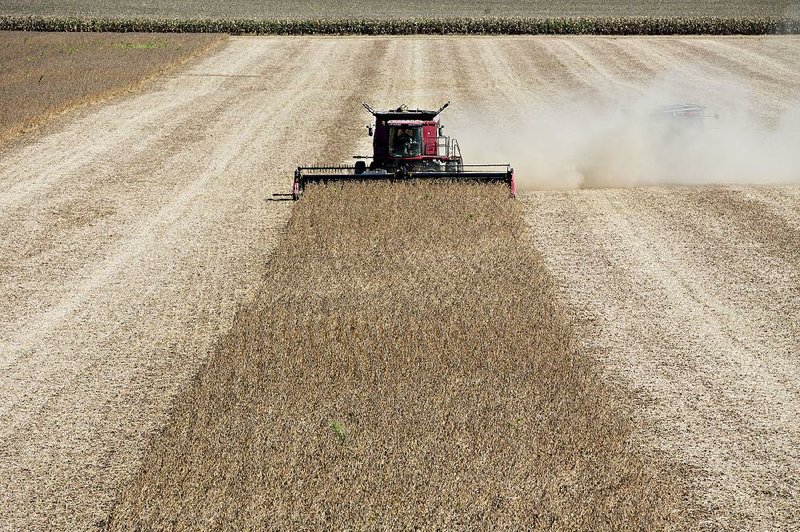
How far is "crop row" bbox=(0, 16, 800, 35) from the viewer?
64.6m

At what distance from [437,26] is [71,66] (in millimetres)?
25698

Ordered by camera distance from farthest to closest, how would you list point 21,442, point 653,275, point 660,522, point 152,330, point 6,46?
point 6,46 → point 653,275 → point 152,330 → point 21,442 → point 660,522

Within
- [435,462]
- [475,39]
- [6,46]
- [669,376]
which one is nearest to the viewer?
[435,462]

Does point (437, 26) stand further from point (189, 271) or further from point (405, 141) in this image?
point (189, 271)

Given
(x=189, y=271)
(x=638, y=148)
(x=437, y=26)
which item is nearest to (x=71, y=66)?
(x=437, y=26)

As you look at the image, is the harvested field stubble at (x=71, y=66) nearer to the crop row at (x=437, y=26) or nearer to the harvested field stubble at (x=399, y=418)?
the crop row at (x=437, y=26)

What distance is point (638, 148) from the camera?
2856 cm

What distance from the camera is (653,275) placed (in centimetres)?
1877

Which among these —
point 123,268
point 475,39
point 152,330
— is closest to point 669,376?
point 152,330

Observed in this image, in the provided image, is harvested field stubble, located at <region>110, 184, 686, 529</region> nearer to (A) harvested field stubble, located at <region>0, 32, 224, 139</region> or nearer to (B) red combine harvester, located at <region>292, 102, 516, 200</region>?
(B) red combine harvester, located at <region>292, 102, 516, 200</region>

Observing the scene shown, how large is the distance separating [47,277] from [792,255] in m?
14.2

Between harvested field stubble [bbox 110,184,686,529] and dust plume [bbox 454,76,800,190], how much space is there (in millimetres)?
9002

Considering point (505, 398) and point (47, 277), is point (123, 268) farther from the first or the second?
point (505, 398)

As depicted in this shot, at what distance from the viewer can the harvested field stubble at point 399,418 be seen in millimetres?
10055
